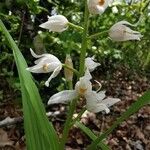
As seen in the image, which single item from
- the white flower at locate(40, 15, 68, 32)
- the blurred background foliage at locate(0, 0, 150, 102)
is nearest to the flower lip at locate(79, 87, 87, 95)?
the white flower at locate(40, 15, 68, 32)

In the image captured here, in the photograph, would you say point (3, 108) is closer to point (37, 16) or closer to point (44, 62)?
point (37, 16)

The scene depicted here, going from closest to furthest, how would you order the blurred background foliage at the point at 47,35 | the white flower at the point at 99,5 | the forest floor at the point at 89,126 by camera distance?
the white flower at the point at 99,5, the forest floor at the point at 89,126, the blurred background foliage at the point at 47,35

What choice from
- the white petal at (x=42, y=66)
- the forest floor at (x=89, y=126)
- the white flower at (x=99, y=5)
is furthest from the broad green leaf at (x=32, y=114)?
the forest floor at (x=89, y=126)

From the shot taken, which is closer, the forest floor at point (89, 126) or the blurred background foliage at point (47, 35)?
the forest floor at point (89, 126)

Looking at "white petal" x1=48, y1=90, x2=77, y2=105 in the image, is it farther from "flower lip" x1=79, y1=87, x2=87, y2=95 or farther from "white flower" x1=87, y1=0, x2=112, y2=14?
"white flower" x1=87, y1=0, x2=112, y2=14

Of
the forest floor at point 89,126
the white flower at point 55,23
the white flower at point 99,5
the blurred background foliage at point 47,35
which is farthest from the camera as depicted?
the blurred background foliage at point 47,35

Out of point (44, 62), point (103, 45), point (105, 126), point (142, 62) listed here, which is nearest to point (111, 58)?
point (103, 45)

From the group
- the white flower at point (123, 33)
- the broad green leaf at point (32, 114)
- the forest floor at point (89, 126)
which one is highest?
the white flower at point (123, 33)

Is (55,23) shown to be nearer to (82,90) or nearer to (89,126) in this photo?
(82,90)

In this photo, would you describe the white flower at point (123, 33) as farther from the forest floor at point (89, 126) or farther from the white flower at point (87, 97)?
the forest floor at point (89, 126)
